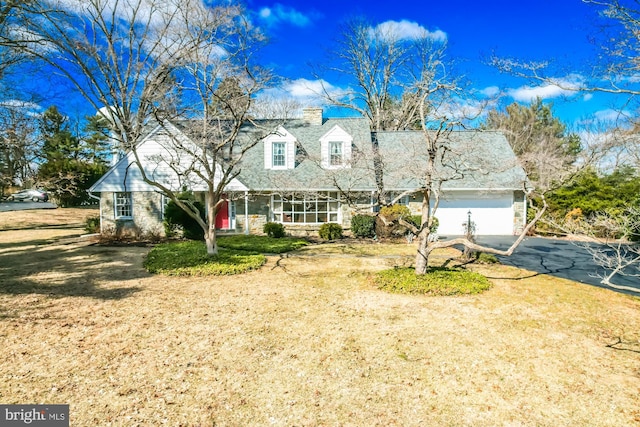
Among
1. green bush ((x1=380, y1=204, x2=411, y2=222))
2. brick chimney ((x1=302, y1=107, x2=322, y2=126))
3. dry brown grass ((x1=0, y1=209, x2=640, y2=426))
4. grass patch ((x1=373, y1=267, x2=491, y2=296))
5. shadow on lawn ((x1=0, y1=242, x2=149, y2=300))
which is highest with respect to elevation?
brick chimney ((x1=302, y1=107, x2=322, y2=126))

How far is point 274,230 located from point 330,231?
2.86 metres

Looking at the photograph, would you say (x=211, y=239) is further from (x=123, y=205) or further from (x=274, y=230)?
(x=123, y=205)

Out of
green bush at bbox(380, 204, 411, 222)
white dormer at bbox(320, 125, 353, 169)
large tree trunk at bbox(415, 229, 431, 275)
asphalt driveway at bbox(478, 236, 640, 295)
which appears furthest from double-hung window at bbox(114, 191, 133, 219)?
asphalt driveway at bbox(478, 236, 640, 295)

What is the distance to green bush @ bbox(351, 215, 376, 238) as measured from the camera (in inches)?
675

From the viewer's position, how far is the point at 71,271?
1020 centimetres

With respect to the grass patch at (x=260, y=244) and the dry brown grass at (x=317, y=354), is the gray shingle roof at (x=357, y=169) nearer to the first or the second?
the grass patch at (x=260, y=244)

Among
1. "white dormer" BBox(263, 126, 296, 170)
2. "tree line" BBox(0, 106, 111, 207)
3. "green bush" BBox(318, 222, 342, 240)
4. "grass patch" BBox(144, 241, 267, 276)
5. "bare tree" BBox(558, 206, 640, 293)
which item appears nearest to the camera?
"bare tree" BBox(558, 206, 640, 293)

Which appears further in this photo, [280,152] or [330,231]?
[280,152]

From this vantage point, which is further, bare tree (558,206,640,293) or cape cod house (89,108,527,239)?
cape cod house (89,108,527,239)

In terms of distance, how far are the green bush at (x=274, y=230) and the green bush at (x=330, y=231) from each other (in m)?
1.98

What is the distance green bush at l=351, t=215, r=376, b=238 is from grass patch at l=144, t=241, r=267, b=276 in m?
6.43

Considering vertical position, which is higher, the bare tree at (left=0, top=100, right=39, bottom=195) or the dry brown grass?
the bare tree at (left=0, top=100, right=39, bottom=195)

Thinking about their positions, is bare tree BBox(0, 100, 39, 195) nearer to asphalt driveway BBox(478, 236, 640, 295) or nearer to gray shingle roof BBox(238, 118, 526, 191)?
gray shingle roof BBox(238, 118, 526, 191)

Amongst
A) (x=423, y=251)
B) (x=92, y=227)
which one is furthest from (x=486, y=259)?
→ (x=92, y=227)
